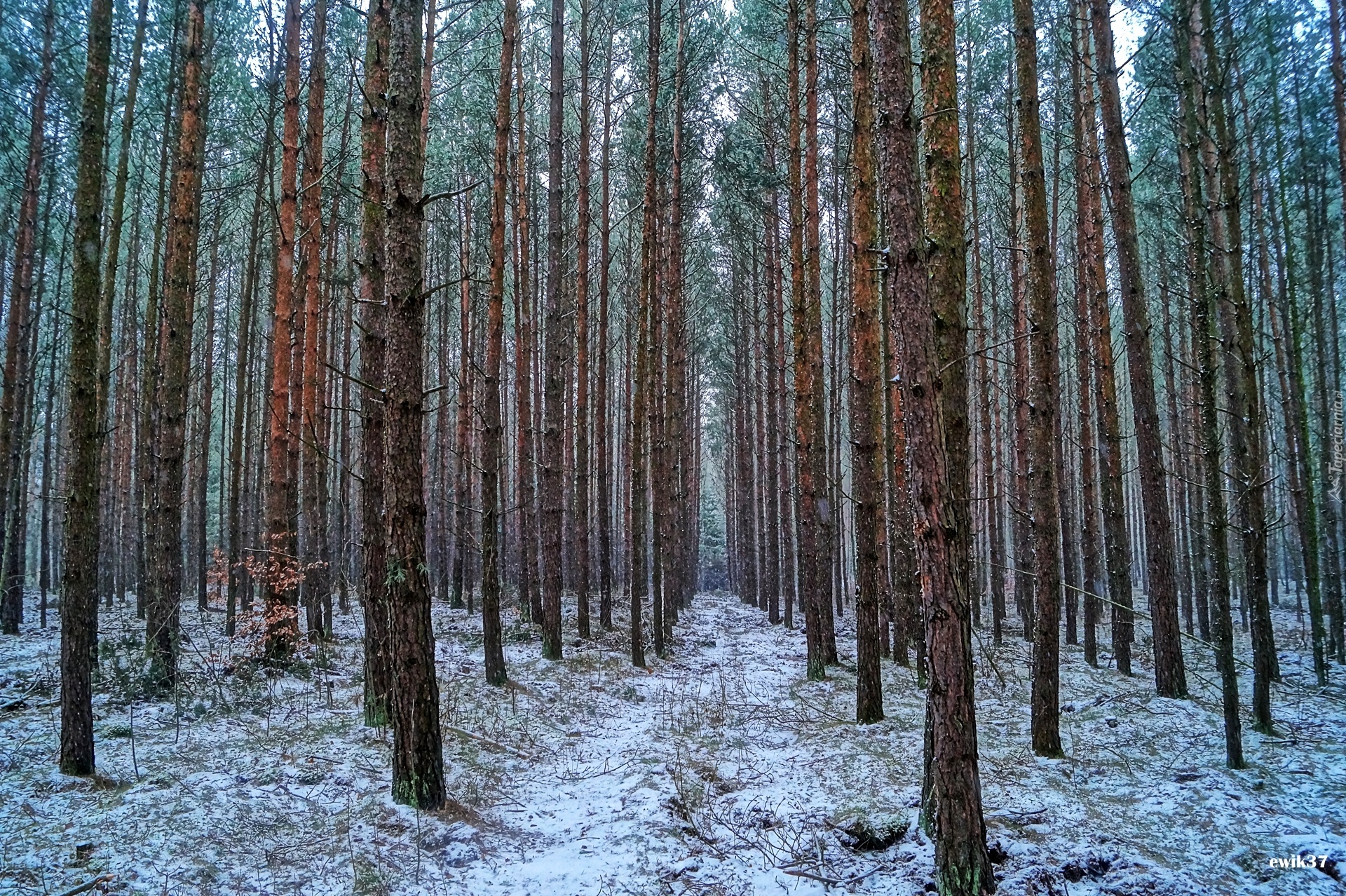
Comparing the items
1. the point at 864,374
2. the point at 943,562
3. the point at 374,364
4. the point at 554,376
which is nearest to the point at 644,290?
the point at 554,376

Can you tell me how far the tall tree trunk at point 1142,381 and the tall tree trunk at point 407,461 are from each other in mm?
8417

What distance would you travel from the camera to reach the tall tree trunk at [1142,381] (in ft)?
28.1

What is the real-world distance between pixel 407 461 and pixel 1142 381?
8988 mm

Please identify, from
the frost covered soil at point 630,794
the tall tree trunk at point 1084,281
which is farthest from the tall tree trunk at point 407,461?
the tall tree trunk at point 1084,281

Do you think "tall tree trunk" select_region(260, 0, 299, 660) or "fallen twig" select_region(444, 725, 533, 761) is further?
"tall tree trunk" select_region(260, 0, 299, 660)

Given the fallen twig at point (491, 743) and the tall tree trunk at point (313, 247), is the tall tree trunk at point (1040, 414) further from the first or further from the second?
the tall tree trunk at point (313, 247)

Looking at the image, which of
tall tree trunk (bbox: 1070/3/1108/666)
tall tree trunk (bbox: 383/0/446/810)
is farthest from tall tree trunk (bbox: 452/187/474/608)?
tall tree trunk (bbox: 1070/3/1108/666)

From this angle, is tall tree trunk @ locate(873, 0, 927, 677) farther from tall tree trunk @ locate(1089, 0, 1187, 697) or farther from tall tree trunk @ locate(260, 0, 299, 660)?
tall tree trunk @ locate(260, 0, 299, 660)

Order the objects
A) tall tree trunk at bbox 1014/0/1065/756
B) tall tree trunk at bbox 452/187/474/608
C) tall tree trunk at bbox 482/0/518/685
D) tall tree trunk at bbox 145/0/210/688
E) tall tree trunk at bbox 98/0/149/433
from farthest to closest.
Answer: tall tree trunk at bbox 452/187/474/608 < tall tree trunk at bbox 98/0/149/433 < tall tree trunk at bbox 482/0/518/685 < tall tree trunk at bbox 145/0/210/688 < tall tree trunk at bbox 1014/0/1065/756

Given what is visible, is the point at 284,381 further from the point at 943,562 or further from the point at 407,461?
the point at 943,562

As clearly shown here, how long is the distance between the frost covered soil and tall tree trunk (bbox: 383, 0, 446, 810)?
465 millimetres

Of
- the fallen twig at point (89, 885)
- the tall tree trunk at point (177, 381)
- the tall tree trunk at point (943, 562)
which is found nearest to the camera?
the fallen twig at point (89, 885)

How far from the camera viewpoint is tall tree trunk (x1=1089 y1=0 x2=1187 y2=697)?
28.1 feet

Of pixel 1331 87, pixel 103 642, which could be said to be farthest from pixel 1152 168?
pixel 103 642
